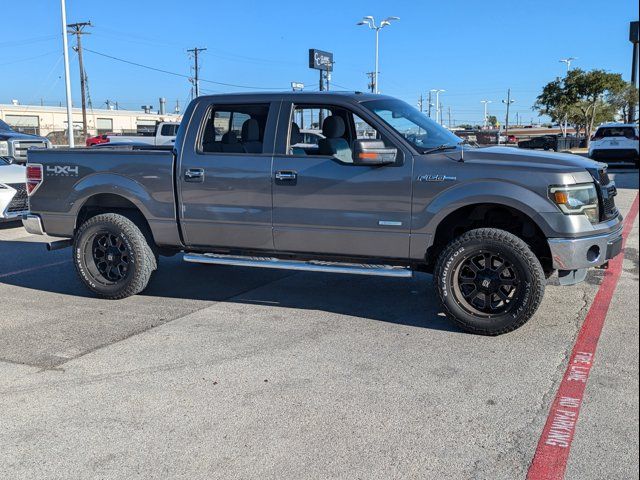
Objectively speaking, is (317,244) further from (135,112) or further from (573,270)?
(135,112)

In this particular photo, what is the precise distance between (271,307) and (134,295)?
156cm

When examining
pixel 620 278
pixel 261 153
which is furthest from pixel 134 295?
pixel 620 278

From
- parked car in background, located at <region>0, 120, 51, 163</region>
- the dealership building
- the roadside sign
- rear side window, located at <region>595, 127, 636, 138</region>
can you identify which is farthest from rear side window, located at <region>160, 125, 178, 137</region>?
the dealership building

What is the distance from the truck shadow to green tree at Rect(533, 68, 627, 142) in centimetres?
3852

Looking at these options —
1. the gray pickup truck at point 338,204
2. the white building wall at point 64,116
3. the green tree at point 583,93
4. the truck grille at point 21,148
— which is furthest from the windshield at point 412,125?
the white building wall at point 64,116

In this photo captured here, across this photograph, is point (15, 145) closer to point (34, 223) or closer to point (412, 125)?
point (34, 223)

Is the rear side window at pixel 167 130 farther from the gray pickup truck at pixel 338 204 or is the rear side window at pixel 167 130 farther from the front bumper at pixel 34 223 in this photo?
the gray pickup truck at pixel 338 204

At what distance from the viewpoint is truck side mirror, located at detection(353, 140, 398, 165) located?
510 cm

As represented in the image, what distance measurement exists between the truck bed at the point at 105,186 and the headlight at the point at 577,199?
136 inches

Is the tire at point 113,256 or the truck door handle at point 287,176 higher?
the truck door handle at point 287,176

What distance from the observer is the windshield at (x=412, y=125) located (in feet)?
18.0

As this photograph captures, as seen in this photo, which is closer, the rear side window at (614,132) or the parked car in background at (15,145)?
the parked car in background at (15,145)

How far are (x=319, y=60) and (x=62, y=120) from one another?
5900cm

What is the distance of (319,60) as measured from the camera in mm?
38625
